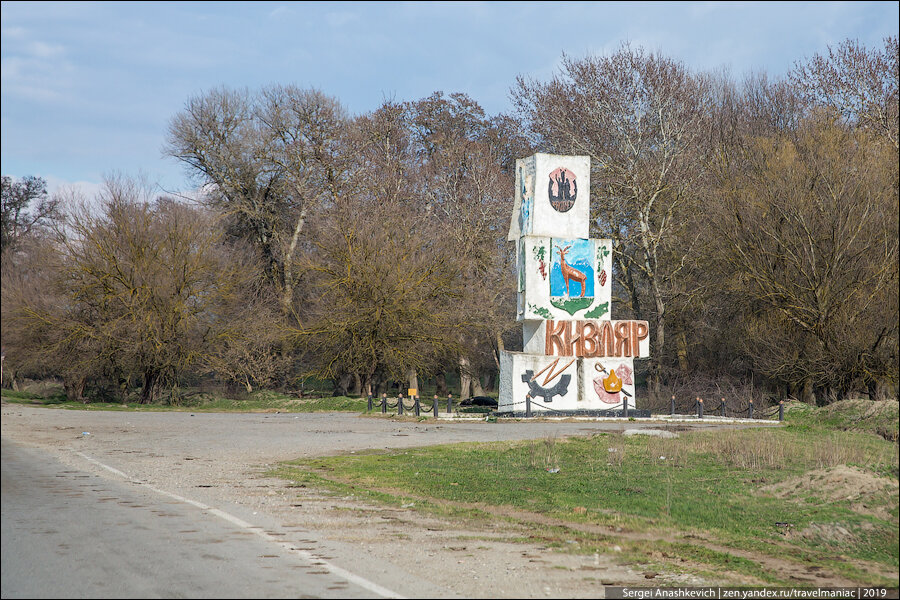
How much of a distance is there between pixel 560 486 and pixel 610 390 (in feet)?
71.1

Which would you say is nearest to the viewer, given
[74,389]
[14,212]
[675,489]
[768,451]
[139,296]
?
[14,212]

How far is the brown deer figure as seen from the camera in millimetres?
35688

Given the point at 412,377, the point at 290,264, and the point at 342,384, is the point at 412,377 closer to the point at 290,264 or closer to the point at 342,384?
the point at 342,384

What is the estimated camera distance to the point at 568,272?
35.8 meters

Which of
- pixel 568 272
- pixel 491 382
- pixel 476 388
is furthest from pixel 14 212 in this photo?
pixel 491 382

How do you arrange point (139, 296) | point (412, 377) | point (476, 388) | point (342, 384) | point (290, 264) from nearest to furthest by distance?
point (139, 296) → point (412, 377) → point (342, 384) → point (290, 264) → point (476, 388)

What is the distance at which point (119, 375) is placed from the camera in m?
48.9

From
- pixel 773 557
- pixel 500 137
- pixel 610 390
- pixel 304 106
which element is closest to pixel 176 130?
pixel 304 106

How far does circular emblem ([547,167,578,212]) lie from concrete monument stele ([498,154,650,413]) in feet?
0.14

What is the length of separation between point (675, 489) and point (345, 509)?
6.01 meters

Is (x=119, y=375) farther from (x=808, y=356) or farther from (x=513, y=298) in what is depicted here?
(x=808, y=356)

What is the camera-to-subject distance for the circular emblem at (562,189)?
3569 centimetres

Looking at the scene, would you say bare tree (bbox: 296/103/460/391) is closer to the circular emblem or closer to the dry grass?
the circular emblem

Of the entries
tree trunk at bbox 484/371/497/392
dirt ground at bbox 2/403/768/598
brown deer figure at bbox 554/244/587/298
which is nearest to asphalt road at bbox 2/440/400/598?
dirt ground at bbox 2/403/768/598
